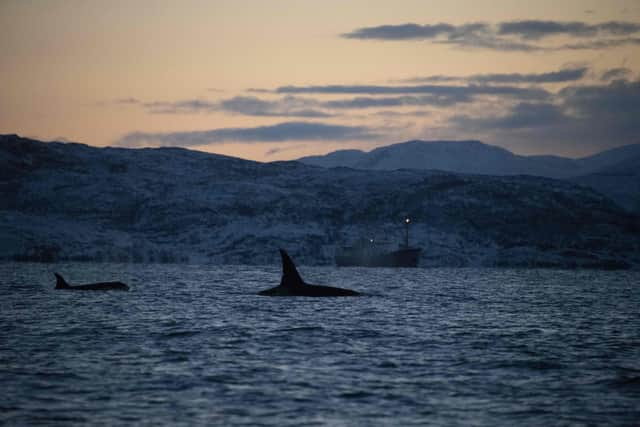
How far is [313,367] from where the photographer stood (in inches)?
1141

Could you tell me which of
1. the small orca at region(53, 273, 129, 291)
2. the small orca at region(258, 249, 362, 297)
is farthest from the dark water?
the small orca at region(53, 273, 129, 291)

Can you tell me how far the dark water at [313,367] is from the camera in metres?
22.0

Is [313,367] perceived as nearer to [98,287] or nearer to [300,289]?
[300,289]

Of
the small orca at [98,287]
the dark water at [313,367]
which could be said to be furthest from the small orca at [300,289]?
the small orca at [98,287]

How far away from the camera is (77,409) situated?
22.1m

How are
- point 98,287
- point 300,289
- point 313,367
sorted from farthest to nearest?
point 98,287 → point 300,289 → point 313,367

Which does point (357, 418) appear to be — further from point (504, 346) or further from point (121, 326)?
point (121, 326)

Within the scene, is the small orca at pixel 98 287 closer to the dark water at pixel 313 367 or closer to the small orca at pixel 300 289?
the small orca at pixel 300 289

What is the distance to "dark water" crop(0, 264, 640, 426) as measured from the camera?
72.2 ft

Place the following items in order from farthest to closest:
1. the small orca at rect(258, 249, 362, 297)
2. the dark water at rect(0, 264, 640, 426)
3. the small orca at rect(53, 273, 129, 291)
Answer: the small orca at rect(53, 273, 129, 291) < the small orca at rect(258, 249, 362, 297) < the dark water at rect(0, 264, 640, 426)

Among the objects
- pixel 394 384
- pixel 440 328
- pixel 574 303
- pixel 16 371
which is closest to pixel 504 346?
pixel 440 328

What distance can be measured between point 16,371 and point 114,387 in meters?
4.42

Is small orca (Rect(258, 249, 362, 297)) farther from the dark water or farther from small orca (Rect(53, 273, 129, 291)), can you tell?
small orca (Rect(53, 273, 129, 291))

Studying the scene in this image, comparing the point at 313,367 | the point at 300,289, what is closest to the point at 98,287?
the point at 300,289
